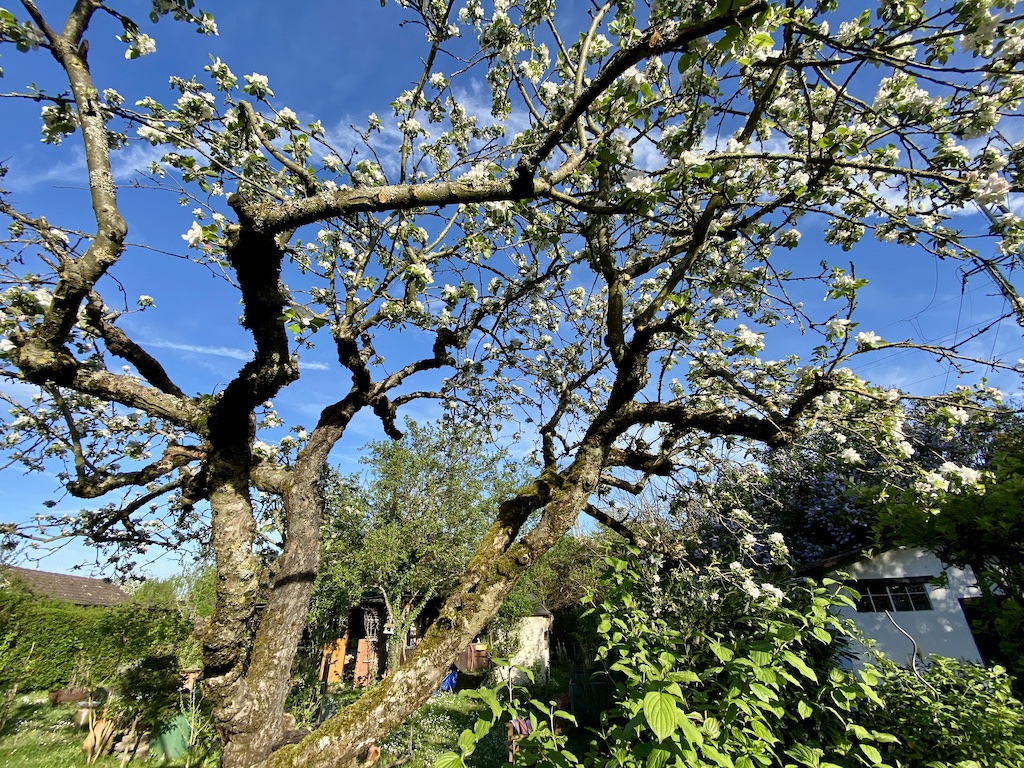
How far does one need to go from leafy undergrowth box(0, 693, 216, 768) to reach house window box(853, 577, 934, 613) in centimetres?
1231

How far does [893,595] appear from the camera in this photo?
26.4 feet

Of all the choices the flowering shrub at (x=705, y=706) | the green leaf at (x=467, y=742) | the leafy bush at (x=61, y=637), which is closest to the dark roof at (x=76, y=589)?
the leafy bush at (x=61, y=637)

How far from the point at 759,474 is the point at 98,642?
62.6ft

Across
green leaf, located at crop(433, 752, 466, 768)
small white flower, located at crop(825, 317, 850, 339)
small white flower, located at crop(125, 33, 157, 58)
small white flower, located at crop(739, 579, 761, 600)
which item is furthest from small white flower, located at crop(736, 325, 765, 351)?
small white flower, located at crop(125, 33, 157, 58)

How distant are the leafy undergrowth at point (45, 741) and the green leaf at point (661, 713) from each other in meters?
9.88

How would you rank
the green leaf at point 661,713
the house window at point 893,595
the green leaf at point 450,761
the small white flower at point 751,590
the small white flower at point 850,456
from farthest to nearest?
1. the house window at point 893,595
2. the small white flower at point 751,590
3. the small white flower at point 850,456
4. the green leaf at point 450,761
5. the green leaf at point 661,713

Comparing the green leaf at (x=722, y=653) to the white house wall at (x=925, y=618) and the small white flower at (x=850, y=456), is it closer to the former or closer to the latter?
the small white flower at (x=850, y=456)

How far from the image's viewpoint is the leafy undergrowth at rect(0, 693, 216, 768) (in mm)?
7824

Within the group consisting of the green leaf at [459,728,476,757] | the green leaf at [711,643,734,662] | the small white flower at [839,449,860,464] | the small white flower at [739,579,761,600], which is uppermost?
the small white flower at [839,449,860,464]

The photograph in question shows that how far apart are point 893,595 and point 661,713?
31.3 ft

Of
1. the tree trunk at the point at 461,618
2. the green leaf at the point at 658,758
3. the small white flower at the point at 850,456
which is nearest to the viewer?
the green leaf at the point at 658,758

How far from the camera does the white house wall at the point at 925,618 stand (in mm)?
7336

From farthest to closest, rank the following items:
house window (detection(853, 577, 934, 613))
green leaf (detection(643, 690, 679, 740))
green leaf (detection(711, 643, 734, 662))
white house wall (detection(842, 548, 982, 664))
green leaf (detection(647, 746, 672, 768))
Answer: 1. house window (detection(853, 577, 934, 613))
2. white house wall (detection(842, 548, 982, 664))
3. green leaf (detection(711, 643, 734, 662))
4. green leaf (detection(647, 746, 672, 768))
5. green leaf (detection(643, 690, 679, 740))

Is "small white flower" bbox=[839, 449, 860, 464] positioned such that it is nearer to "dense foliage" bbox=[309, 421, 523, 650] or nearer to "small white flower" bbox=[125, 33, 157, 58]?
"small white flower" bbox=[125, 33, 157, 58]
